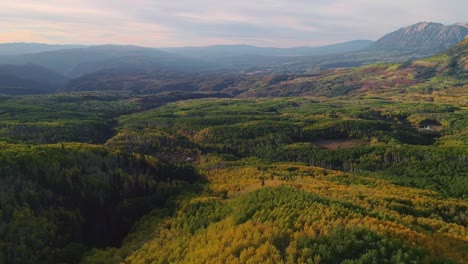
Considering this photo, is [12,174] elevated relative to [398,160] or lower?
elevated

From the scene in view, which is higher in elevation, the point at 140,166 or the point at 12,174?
the point at 12,174

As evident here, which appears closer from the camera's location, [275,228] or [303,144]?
[275,228]

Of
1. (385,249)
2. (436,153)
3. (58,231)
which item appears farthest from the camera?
(436,153)

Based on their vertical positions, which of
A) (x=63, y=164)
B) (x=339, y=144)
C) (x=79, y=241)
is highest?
(x=63, y=164)

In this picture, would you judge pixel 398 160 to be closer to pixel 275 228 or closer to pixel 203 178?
pixel 203 178

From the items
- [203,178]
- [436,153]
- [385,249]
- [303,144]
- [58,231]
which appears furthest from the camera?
[303,144]

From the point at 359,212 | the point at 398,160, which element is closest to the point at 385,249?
the point at 359,212

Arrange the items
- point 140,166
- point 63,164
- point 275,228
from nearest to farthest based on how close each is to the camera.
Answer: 1. point 275,228
2. point 63,164
3. point 140,166

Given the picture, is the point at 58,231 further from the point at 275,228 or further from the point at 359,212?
the point at 359,212

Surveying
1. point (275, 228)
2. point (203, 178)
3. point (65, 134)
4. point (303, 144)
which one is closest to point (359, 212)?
point (275, 228)
